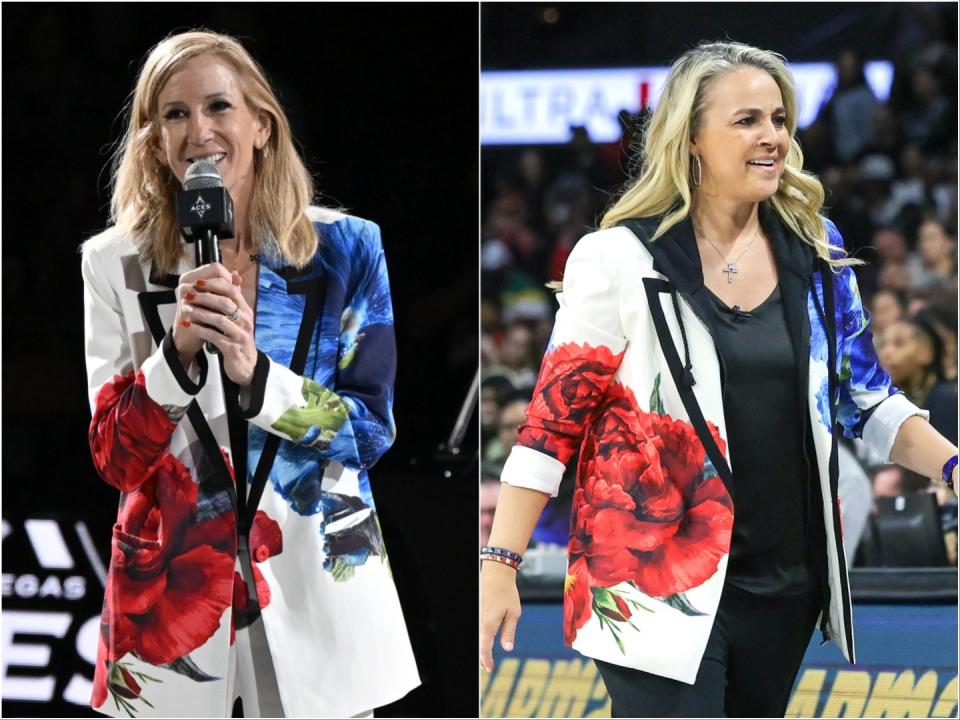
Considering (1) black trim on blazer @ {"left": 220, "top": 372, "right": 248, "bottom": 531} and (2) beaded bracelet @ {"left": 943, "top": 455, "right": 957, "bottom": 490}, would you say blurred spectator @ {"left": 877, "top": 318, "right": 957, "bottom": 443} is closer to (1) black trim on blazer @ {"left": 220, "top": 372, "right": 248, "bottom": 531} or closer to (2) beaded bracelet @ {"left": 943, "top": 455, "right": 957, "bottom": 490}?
(2) beaded bracelet @ {"left": 943, "top": 455, "right": 957, "bottom": 490}

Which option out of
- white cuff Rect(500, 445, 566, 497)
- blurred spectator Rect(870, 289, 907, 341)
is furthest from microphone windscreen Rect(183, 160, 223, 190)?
blurred spectator Rect(870, 289, 907, 341)

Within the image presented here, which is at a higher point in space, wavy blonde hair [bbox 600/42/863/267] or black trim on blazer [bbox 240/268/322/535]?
wavy blonde hair [bbox 600/42/863/267]

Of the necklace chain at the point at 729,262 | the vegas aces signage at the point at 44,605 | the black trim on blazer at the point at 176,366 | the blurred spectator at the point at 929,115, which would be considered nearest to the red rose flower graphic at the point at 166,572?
the black trim on blazer at the point at 176,366

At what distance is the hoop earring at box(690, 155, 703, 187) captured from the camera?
8.45ft

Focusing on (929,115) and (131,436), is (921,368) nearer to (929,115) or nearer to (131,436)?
(929,115)

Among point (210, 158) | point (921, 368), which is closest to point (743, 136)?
point (210, 158)

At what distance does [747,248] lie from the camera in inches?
101

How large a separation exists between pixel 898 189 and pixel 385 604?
346 centimetres

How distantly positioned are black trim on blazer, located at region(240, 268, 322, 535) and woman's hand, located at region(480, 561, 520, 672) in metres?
0.47

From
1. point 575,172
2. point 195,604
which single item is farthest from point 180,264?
point 575,172

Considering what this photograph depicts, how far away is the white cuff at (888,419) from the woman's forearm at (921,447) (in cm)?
1

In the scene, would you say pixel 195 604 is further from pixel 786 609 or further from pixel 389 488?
pixel 786 609

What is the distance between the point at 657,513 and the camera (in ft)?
7.84

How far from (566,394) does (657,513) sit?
0.29 meters
